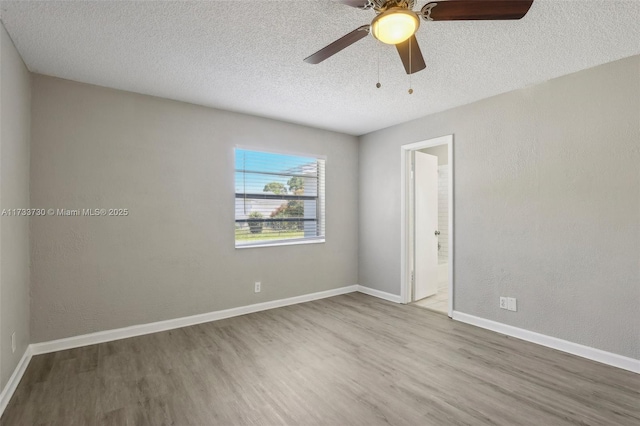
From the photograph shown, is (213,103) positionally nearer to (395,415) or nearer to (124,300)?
(124,300)

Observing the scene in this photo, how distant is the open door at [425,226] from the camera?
4.39m

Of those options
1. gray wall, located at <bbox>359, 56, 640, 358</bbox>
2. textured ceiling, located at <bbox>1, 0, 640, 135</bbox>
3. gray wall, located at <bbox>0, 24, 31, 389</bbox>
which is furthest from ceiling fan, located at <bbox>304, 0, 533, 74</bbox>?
gray wall, located at <bbox>0, 24, 31, 389</bbox>

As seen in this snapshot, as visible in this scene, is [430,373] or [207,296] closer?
[430,373]

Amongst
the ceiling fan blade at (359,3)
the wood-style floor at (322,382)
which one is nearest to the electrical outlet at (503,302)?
the wood-style floor at (322,382)

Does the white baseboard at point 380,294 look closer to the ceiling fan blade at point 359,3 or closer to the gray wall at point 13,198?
the ceiling fan blade at point 359,3

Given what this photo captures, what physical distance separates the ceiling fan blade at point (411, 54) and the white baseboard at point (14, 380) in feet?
10.8

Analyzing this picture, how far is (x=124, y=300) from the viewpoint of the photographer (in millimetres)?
3121

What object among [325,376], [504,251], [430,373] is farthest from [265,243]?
[504,251]

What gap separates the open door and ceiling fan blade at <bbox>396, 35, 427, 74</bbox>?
2347 millimetres

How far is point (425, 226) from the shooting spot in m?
4.53

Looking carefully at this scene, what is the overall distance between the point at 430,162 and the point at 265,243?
2665 mm

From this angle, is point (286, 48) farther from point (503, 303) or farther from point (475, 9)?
point (503, 303)

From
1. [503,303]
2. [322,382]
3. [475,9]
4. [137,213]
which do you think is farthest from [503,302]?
[137,213]

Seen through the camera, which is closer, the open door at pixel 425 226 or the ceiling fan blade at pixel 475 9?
the ceiling fan blade at pixel 475 9
